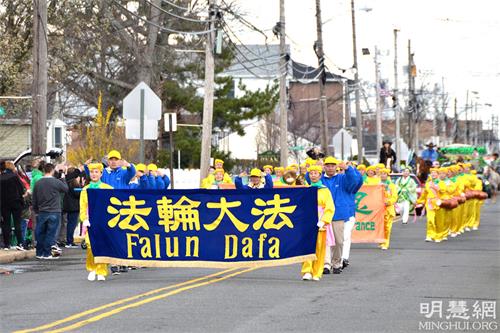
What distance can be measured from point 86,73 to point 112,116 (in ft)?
27.5

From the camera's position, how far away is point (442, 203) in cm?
2734

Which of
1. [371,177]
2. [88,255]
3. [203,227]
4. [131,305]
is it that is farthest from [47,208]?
[131,305]

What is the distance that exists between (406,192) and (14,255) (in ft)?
50.9

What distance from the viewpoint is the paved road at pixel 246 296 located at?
39.8 ft

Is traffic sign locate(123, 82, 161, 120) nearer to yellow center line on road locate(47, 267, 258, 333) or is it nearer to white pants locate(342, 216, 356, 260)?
Answer: white pants locate(342, 216, 356, 260)

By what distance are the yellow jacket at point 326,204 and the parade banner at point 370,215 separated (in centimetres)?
744

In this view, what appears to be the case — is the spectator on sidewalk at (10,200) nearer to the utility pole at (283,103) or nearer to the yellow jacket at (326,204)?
the yellow jacket at (326,204)

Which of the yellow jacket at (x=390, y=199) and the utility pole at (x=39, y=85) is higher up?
the utility pole at (x=39, y=85)

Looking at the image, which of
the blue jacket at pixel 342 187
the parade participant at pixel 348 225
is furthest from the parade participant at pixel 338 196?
the parade participant at pixel 348 225

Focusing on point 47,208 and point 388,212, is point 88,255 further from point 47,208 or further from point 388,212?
point 388,212

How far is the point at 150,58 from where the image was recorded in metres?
45.6

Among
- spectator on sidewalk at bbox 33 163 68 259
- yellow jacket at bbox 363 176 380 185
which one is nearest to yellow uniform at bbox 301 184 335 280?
spectator on sidewalk at bbox 33 163 68 259

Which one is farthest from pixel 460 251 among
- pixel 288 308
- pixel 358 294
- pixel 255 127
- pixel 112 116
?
pixel 255 127

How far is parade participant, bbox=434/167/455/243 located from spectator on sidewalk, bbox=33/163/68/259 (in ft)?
28.9
